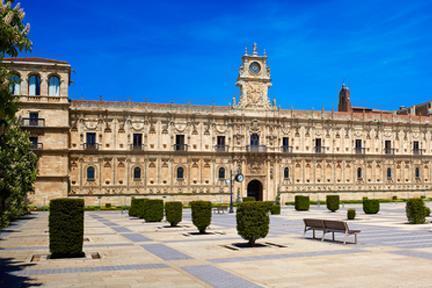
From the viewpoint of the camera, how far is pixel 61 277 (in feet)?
40.4

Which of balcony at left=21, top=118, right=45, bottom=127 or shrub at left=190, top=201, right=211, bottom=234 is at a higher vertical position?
balcony at left=21, top=118, right=45, bottom=127

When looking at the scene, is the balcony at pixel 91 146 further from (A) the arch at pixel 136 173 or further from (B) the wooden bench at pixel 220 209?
(B) the wooden bench at pixel 220 209

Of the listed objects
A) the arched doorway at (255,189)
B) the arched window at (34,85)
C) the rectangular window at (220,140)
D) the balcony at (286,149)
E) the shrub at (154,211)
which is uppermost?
the arched window at (34,85)

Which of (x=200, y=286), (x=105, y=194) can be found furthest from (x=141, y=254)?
(x=105, y=194)

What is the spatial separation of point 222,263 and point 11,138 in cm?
1776

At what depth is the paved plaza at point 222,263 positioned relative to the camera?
11.7 metres

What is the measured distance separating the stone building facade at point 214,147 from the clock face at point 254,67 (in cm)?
12

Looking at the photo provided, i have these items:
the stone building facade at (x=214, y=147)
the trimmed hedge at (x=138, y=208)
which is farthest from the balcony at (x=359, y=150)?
the trimmed hedge at (x=138, y=208)

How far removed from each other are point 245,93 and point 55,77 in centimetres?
2060

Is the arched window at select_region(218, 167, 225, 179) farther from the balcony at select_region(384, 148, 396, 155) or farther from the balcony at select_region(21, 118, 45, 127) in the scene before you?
the balcony at select_region(384, 148, 396, 155)

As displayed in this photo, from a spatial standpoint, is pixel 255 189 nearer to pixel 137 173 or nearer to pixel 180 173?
pixel 180 173

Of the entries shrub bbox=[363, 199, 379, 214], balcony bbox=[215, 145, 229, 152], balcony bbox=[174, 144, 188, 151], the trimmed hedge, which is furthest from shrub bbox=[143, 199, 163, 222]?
balcony bbox=[215, 145, 229, 152]

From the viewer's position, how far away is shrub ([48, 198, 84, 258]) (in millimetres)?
15414

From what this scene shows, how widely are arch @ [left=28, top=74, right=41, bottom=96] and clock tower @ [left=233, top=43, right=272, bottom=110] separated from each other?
2136 centimetres
